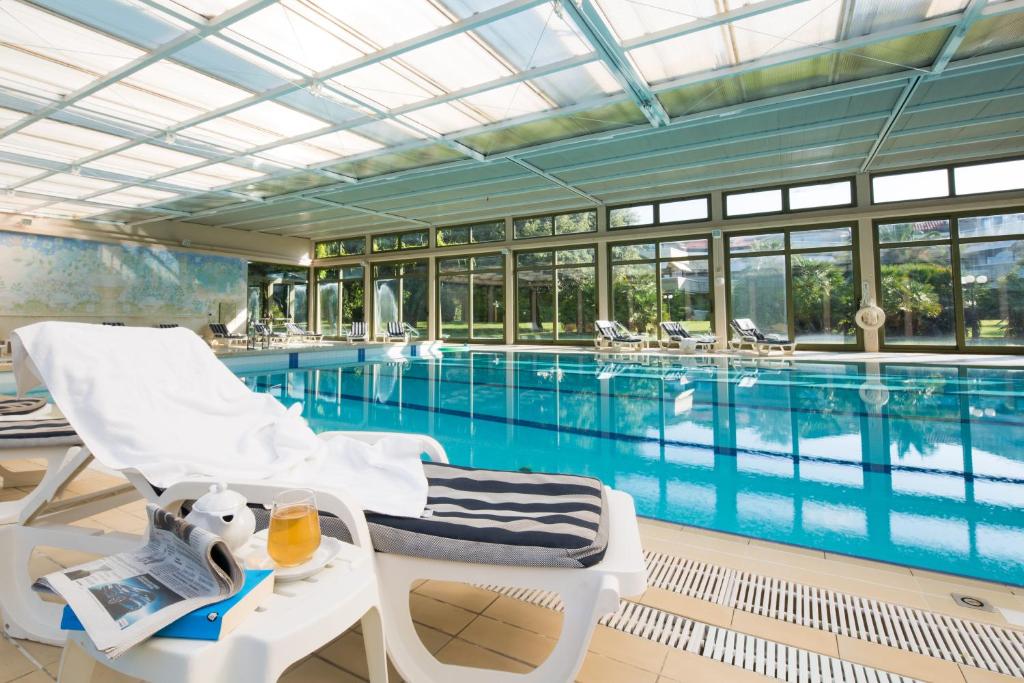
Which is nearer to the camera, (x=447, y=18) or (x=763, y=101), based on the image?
(x=447, y=18)

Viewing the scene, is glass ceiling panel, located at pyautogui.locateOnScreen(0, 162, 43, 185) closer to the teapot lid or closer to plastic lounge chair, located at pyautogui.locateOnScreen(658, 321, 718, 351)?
the teapot lid

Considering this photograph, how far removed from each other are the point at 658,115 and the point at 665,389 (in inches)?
145

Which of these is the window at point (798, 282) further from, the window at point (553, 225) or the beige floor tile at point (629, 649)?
the beige floor tile at point (629, 649)

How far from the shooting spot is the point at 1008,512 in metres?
2.71

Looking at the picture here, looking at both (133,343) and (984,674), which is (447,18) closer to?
(133,343)

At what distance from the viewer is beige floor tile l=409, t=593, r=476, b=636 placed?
1.50 meters

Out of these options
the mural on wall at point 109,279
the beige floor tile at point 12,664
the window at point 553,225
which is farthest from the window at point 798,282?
the mural on wall at point 109,279

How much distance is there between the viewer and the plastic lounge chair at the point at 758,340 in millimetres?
10695

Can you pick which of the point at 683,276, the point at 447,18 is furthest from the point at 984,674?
the point at 683,276

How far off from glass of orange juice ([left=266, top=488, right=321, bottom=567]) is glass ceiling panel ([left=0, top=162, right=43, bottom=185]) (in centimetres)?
1142

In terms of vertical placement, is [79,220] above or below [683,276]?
above

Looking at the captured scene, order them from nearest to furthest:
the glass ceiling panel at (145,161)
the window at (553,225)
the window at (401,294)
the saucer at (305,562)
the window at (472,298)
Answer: the saucer at (305,562)
the glass ceiling panel at (145,161)
the window at (553,225)
the window at (472,298)
the window at (401,294)

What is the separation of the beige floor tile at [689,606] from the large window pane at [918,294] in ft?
37.4

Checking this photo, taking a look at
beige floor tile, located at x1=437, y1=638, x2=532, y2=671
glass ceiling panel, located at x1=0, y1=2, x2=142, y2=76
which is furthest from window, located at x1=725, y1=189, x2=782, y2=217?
beige floor tile, located at x1=437, y1=638, x2=532, y2=671
